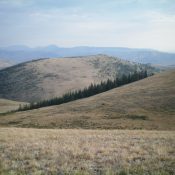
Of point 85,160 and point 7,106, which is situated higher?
point 85,160

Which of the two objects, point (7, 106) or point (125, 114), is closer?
point (125, 114)

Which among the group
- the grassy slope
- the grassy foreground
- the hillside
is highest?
the grassy foreground

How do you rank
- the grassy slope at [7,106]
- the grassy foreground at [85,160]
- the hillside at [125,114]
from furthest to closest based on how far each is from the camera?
the grassy slope at [7,106], the hillside at [125,114], the grassy foreground at [85,160]

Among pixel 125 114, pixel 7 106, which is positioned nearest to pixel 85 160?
pixel 125 114

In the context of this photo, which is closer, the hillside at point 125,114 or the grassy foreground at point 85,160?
the grassy foreground at point 85,160

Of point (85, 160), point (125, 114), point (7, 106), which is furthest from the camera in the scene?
point (7, 106)

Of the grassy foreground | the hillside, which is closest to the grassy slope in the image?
the hillside

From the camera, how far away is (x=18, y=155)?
14.8m

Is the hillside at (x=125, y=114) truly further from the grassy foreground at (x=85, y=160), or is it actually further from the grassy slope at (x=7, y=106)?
the grassy slope at (x=7, y=106)

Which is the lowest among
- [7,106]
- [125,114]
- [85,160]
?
[7,106]

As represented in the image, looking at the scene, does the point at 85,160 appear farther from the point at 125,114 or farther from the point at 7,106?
the point at 7,106

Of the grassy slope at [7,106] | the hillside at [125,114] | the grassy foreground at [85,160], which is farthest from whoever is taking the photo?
the grassy slope at [7,106]

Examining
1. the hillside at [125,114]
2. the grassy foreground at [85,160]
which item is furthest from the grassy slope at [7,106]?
the grassy foreground at [85,160]

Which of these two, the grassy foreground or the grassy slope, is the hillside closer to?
the grassy foreground
